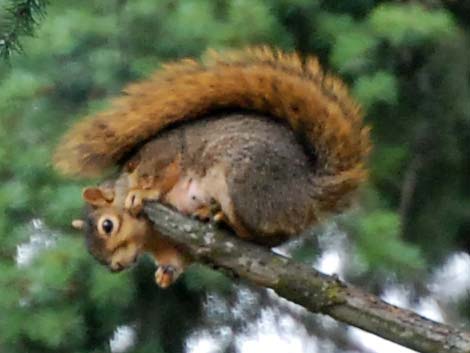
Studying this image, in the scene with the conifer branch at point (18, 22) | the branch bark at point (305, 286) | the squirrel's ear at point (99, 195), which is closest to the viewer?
the branch bark at point (305, 286)

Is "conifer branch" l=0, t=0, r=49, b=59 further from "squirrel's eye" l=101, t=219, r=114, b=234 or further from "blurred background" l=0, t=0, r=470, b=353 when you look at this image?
"blurred background" l=0, t=0, r=470, b=353

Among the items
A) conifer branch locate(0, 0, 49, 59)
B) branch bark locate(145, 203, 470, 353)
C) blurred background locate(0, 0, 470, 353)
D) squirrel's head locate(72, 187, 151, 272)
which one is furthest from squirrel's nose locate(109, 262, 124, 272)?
blurred background locate(0, 0, 470, 353)

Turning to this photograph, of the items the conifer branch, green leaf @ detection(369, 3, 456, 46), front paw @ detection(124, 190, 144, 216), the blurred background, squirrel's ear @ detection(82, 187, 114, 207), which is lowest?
the blurred background

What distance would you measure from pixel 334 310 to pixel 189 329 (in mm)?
1064

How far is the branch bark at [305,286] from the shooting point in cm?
129

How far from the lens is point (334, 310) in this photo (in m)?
1.33

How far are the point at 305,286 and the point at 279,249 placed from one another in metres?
0.85

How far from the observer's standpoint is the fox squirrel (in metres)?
1.50

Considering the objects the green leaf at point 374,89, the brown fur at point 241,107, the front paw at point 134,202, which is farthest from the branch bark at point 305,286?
the green leaf at point 374,89

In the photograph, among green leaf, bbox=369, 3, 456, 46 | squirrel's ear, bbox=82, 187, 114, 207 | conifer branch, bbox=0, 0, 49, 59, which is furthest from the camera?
green leaf, bbox=369, 3, 456, 46

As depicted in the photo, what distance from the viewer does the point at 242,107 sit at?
154cm

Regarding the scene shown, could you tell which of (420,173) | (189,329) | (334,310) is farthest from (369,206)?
(334,310)

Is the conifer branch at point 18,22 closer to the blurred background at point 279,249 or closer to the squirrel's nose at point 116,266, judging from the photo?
the squirrel's nose at point 116,266

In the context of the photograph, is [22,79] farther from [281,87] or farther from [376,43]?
[281,87]
